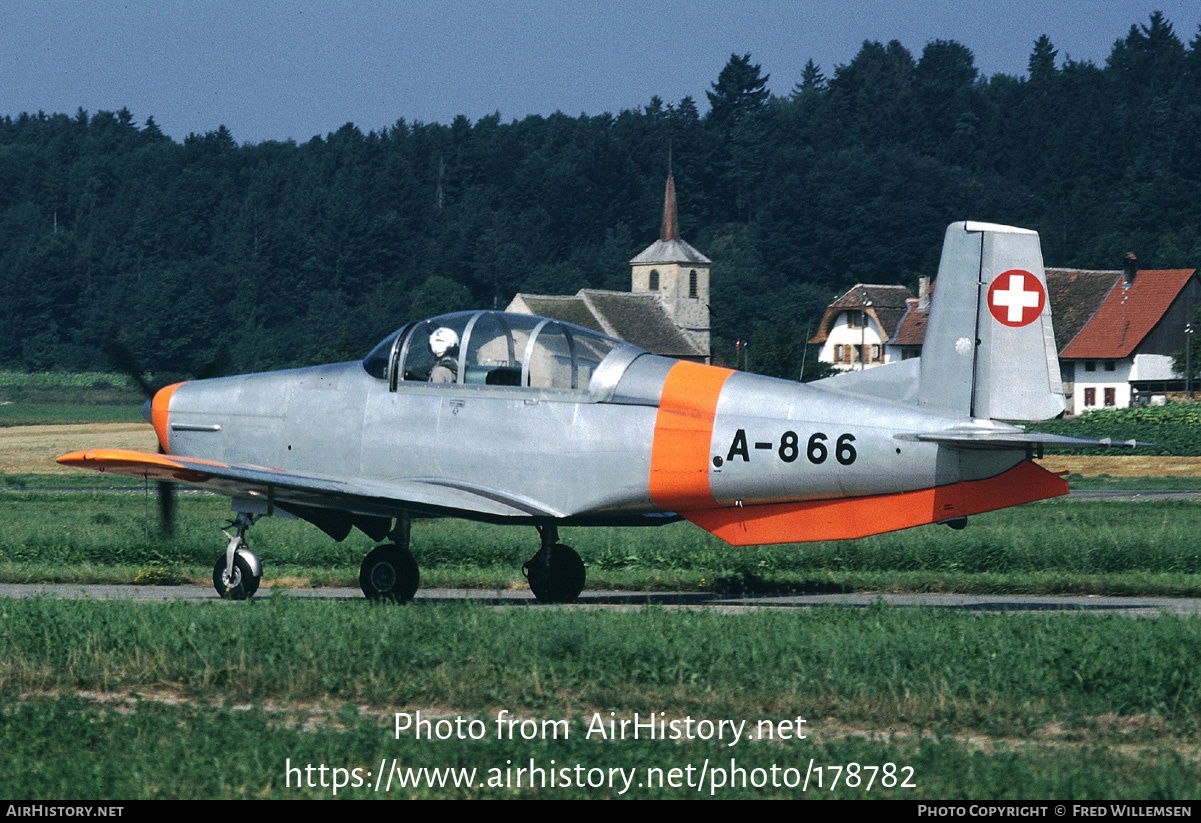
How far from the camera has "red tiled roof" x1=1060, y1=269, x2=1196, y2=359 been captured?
7500cm

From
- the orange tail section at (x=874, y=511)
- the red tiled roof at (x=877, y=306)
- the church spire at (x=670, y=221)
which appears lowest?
the orange tail section at (x=874, y=511)

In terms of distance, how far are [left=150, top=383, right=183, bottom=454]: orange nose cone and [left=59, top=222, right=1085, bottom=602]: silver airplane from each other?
88 centimetres

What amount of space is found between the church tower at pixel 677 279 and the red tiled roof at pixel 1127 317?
32604 millimetres

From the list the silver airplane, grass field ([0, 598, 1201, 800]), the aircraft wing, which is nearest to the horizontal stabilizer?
the silver airplane

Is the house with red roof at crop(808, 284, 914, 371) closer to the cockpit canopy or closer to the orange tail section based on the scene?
the cockpit canopy

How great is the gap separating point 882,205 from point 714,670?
144 metres

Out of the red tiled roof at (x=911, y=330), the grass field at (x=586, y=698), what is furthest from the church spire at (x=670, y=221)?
the grass field at (x=586, y=698)

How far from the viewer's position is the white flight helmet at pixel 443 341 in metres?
12.9

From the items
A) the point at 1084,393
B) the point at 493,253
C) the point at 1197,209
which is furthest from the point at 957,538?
the point at 493,253

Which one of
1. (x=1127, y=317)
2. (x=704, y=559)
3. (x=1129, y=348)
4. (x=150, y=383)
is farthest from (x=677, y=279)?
(x=150, y=383)

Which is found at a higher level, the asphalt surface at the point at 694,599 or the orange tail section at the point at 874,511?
the orange tail section at the point at 874,511

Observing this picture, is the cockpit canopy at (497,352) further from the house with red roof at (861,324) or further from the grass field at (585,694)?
the house with red roof at (861,324)

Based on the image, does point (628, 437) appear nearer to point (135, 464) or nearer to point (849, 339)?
point (135, 464)

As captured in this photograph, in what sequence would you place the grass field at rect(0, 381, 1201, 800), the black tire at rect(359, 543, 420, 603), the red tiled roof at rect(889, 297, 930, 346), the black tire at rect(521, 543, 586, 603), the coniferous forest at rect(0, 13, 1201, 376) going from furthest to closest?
the coniferous forest at rect(0, 13, 1201, 376) → the red tiled roof at rect(889, 297, 930, 346) → the black tire at rect(521, 543, 586, 603) → the black tire at rect(359, 543, 420, 603) → the grass field at rect(0, 381, 1201, 800)
